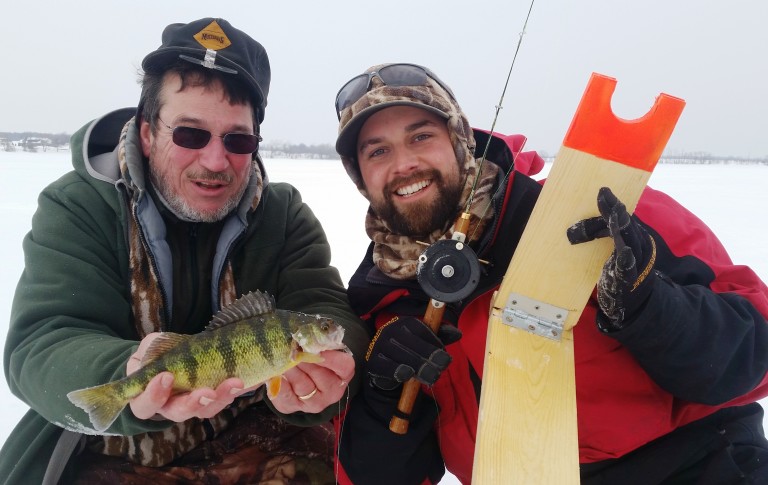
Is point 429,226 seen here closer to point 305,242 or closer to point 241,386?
point 305,242

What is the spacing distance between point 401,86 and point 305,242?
45.4 inches

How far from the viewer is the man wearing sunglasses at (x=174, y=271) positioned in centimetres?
222

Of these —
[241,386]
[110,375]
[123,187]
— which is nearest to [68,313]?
[110,375]

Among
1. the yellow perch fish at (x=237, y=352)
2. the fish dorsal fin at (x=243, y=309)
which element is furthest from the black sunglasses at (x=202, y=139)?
the yellow perch fish at (x=237, y=352)

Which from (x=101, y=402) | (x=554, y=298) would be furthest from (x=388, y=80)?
(x=101, y=402)

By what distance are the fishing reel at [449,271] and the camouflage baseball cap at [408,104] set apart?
883 mm

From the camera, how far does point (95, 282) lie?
236 cm

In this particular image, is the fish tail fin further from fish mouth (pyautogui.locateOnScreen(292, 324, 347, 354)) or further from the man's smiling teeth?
the man's smiling teeth

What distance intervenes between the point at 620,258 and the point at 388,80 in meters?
1.72

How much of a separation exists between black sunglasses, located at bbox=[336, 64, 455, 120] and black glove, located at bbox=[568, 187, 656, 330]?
4.70 feet

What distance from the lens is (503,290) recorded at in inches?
81.5

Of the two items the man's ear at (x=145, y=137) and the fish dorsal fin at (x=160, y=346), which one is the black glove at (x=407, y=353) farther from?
the man's ear at (x=145, y=137)

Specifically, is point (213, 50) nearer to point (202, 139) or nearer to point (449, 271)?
point (202, 139)

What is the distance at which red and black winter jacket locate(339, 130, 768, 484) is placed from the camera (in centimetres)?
190
